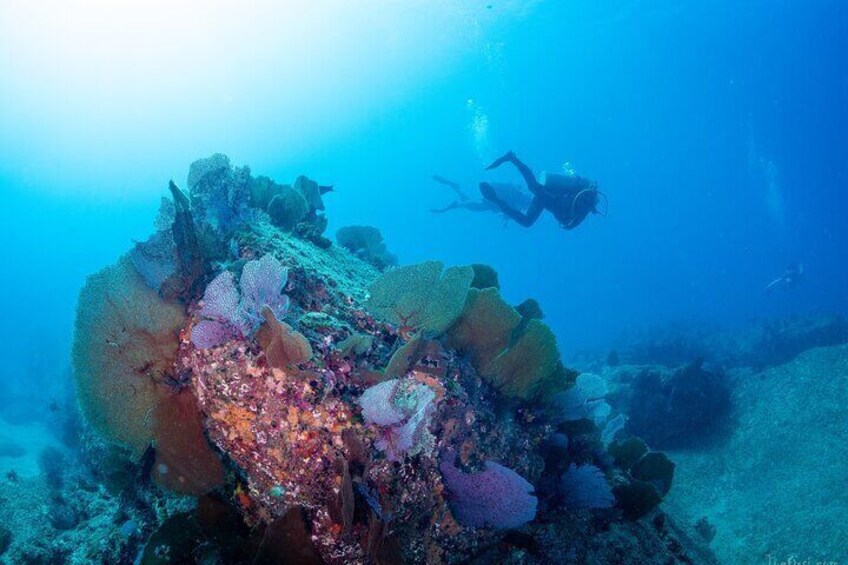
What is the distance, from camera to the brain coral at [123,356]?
Result: 2.52m

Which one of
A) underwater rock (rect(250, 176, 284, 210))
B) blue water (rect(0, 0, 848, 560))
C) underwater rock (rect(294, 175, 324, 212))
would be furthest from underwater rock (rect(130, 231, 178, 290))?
blue water (rect(0, 0, 848, 560))

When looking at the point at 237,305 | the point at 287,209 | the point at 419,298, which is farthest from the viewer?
the point at 287,209

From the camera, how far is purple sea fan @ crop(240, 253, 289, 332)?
231 centimetres

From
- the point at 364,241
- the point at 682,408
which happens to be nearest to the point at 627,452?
the point at 364,241

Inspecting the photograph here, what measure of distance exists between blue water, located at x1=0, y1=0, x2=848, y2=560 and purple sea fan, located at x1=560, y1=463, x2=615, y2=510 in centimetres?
4208

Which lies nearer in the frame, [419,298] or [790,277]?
[419,298]

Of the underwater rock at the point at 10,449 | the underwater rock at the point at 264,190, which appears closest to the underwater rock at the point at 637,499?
the underwater rock at the point at 264,190

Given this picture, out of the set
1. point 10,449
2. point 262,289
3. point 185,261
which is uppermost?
point 10,449

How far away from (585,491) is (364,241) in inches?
185

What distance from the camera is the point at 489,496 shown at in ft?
7.90

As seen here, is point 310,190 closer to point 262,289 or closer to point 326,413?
point 262,289

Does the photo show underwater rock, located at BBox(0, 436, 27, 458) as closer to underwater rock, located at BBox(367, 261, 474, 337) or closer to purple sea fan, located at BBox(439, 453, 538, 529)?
underwater rock, located at BBox(367, 261, 474, 337)

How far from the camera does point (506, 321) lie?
120 inches

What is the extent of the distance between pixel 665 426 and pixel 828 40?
4095 inches
